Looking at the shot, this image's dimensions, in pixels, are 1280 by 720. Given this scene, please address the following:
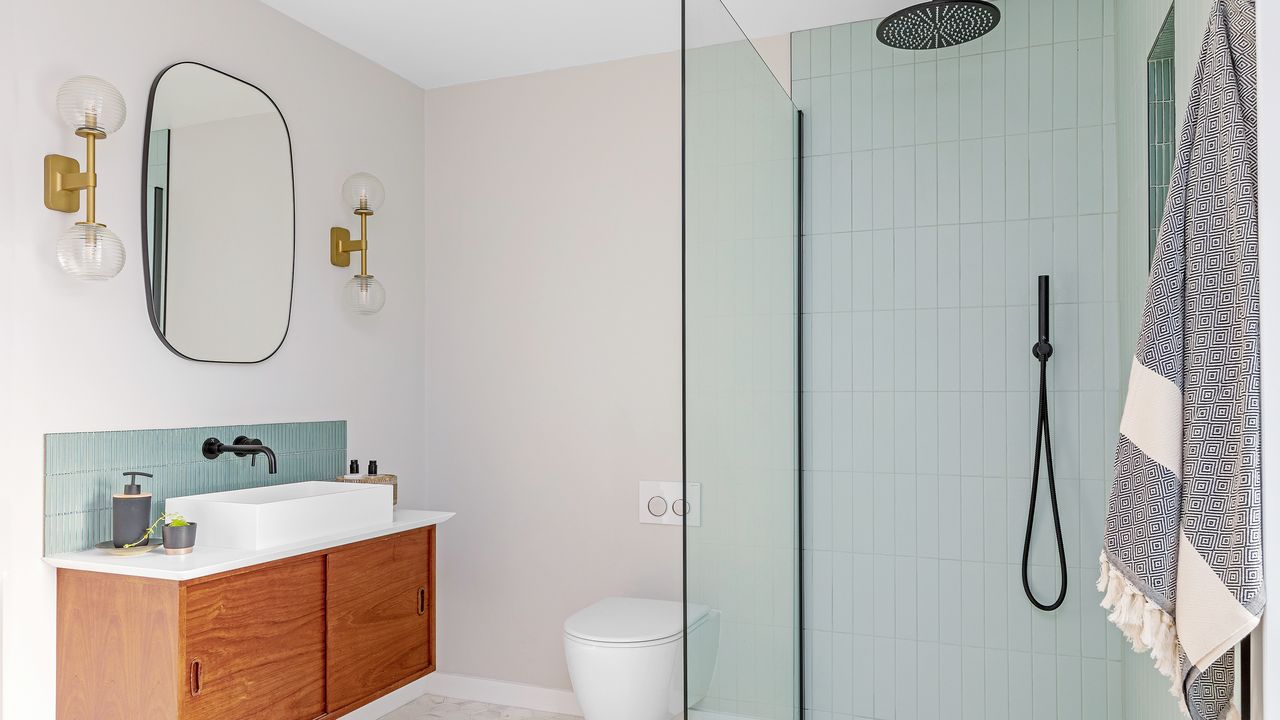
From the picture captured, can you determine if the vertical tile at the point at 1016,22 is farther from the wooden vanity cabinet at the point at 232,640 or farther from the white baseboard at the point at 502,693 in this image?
the white baseboard at the point at 502,693

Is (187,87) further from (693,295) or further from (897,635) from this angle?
(897,635)

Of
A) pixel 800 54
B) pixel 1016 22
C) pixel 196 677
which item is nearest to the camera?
pixel 196 677

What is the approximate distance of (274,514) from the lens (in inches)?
86.1

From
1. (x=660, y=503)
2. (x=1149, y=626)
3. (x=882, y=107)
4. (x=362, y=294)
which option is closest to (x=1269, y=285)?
(x=1149, y=626)

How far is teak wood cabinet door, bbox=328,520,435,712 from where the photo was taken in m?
2.44

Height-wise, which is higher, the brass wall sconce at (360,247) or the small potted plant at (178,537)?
the brass wall sconce at (360,247)

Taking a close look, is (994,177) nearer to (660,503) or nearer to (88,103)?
(660,503)

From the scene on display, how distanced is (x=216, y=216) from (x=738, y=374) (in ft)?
5.56

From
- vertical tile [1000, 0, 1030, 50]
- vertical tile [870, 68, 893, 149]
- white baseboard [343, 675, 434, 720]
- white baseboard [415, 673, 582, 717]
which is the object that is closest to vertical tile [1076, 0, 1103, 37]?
vertical tile [1000, 0, 1030, 50]

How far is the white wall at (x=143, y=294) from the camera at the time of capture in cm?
203

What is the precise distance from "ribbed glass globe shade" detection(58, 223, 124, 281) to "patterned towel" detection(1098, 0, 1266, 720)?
219 centimetres

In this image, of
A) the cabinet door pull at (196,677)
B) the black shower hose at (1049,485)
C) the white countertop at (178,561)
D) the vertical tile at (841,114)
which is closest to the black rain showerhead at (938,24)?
the vertical tile at (841,114)

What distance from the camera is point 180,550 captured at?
2072mm

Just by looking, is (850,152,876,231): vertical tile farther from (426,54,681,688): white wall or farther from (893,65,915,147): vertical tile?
(426,54,681,688): white wall
